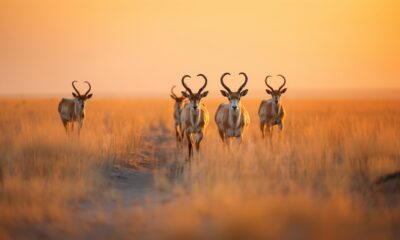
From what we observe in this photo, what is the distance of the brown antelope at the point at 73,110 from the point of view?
16938 millimetres

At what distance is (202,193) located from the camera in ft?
23.8

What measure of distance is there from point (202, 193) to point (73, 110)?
11.4 meters

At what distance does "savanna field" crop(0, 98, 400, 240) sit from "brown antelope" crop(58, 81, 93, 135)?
461cm

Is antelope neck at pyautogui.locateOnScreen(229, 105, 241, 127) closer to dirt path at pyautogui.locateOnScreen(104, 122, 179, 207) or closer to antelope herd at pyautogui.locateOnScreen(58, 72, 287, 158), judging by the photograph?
antelope herd at pyautogui.locateOnScreen(58, 72, 287, 158)

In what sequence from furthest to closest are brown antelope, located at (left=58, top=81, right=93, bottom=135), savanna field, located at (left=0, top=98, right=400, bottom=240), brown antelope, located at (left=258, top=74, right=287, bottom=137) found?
1. brown antelope, located at (left=58, top=81, right=93, bottom=135)
2. brown antelope, located at (left=258, top=74, right=287, bottom=137)
3. savanna field, located at (left=0, top=98, right=400, bottom=240)

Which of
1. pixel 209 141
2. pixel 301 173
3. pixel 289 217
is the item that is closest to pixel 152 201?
pixel 289 217

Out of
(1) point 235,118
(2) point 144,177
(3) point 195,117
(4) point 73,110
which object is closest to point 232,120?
(1) point 235,118

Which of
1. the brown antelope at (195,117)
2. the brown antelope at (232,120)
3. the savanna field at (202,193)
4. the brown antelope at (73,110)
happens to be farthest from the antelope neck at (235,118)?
the brown antelope at (73,110)

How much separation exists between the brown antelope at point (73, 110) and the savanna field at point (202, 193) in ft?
15.1

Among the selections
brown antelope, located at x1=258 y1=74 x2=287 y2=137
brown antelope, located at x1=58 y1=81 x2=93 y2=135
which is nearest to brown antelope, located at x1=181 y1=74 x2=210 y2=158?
brown antelope, located at x1=258 y1=74 x2=287 y2=137

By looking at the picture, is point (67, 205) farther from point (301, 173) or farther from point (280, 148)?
point (280, 148)

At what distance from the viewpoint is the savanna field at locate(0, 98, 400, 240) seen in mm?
5559

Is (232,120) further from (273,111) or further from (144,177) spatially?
(144,177)

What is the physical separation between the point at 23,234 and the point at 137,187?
326cm
